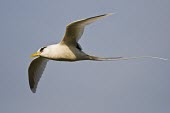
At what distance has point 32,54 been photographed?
26094 mm

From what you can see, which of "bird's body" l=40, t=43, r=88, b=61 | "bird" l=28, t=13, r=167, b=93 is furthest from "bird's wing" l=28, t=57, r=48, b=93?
"bird's body" l=40, t=43, r=88, b=61

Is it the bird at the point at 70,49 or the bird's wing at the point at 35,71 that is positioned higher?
the bird at the point at 70,49

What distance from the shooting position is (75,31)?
75.5 feet

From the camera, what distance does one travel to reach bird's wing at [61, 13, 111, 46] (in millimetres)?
21694

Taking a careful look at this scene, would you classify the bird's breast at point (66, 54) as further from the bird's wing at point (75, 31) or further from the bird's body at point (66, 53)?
the bird's wing at point (75, 31)

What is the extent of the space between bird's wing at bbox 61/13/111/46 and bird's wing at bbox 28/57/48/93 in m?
5.69

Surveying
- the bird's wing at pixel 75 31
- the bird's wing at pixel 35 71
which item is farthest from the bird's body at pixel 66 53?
the bird's wing at pixel 35 71

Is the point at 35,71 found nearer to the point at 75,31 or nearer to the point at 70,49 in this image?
the point at 70,49

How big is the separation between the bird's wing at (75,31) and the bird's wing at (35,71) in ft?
18.7

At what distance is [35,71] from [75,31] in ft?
23.2

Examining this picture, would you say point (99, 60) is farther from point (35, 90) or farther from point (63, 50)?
point (35, 90)

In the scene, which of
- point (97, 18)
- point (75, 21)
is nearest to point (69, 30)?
point (75, 21)

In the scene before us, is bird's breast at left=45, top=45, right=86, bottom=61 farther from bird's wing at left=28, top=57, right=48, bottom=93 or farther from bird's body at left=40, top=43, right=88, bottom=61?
bird's wing at left=28, top=57, right=48, bottom=93

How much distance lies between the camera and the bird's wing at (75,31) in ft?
71.2
